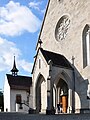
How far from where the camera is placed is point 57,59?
29812 millimetres

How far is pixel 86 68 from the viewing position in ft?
91.5

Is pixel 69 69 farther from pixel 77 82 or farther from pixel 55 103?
pixel 55 103

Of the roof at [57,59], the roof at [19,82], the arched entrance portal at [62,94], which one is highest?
the roof at [57,59]

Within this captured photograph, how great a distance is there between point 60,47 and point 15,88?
18096 mm

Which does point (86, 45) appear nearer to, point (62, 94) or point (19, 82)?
point (62, 94)

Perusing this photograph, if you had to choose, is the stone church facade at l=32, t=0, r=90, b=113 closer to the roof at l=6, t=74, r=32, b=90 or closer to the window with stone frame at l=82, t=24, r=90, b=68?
the window with stone frame at l=82, t=24, r=90, b=68

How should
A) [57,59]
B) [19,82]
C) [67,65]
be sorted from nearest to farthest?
[67,65] → [57,59] → [19,82]

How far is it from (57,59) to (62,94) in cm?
442

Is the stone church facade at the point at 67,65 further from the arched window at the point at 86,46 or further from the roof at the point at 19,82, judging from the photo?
the roof at the point at 19,82

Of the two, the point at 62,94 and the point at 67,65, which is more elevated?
the point at 67,65

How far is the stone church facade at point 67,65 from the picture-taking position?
2738 centimetres

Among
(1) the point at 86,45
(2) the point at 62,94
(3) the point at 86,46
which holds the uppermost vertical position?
(1) the point at 86,45

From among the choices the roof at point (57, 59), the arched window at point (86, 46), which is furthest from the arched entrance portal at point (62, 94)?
the arched window at point (86, 46)

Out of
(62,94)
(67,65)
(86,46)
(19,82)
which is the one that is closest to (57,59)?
(67,65)
